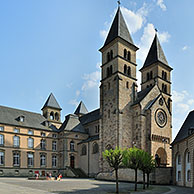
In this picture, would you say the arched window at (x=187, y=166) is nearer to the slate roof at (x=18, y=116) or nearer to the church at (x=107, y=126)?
the church at (x=107, y=126)

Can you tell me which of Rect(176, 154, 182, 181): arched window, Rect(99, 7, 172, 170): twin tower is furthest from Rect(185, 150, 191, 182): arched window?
Rect(99, 7, 172, 170): twin tower

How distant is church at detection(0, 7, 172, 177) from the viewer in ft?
140

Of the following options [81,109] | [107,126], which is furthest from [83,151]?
[81,109]

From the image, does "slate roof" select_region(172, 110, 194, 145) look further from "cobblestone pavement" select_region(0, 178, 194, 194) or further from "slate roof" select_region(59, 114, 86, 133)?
"slate roof" select_region(59, 114, 86, 133)

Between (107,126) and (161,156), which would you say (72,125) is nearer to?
(107,126)

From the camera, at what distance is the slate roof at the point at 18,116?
50.1 metres

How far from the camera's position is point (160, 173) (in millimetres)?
33656

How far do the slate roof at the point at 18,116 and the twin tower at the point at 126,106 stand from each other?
17.0 m

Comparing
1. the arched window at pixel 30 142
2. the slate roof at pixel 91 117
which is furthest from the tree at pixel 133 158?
the arched window at pixel 30 142

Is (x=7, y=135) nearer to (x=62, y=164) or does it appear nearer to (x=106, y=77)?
(x=62, y=164)

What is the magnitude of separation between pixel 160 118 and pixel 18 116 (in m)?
30.7

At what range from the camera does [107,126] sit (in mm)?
44812

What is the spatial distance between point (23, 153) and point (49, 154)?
629cm

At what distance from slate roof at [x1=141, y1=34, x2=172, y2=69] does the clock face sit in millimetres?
14676
